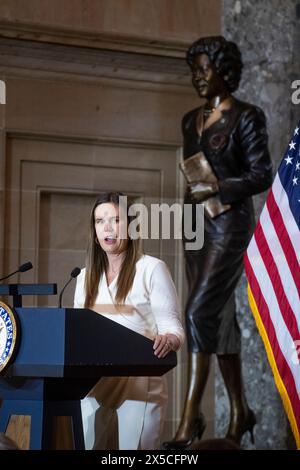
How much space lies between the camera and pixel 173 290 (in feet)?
15.1

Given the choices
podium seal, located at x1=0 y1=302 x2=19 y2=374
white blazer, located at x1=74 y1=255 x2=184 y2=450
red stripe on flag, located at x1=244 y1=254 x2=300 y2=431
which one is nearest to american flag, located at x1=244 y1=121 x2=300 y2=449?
red stripe on flag, located at x1=244 y1=254 x2=300 y2=431

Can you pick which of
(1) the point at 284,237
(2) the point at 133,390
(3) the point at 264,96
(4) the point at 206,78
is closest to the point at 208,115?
(4) the point at 206,78

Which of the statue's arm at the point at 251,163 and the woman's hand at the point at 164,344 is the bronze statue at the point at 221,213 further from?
the woman's hand at the point at 164,344

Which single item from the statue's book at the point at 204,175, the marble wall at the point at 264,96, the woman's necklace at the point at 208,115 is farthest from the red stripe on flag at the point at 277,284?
the marble wall at the point at 264,96

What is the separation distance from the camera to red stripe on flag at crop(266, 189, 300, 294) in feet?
17.2

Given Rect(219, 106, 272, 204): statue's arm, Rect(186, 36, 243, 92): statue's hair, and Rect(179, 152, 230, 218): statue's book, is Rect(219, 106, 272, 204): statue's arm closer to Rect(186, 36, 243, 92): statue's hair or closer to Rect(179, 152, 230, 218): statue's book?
Rect(179, 152, 230, 218): statue's book

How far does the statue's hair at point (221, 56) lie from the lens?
6590 mm

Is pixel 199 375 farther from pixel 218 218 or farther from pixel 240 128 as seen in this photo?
pixel 240 128

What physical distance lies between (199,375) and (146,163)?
1778 mm

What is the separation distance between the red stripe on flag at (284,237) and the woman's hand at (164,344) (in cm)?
111

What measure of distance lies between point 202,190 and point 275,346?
168cm

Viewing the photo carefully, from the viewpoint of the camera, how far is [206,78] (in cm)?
661

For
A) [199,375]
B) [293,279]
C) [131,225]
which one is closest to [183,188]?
[199,375]

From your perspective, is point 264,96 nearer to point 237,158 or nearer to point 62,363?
point 237,158
